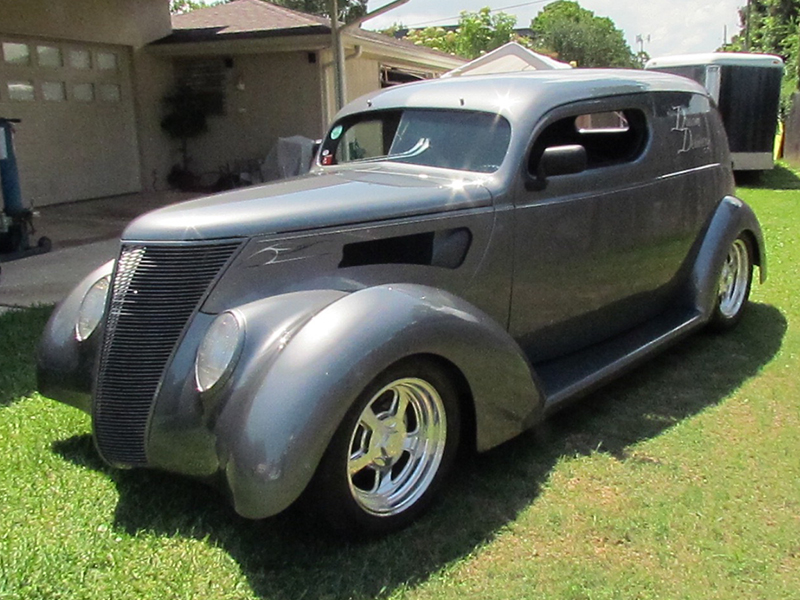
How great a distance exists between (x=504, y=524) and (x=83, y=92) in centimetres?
1187

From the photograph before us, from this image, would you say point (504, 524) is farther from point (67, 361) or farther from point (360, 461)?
point (67, 361)

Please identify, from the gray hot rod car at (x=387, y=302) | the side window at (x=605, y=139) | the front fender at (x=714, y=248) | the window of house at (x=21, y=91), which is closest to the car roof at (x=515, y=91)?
the gray hot rod car at (x=387, y=302)

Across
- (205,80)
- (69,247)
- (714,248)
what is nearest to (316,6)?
(205,80)

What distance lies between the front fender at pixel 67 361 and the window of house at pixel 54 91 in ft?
31.6

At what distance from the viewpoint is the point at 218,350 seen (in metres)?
2.71

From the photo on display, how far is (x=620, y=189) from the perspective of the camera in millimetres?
4117

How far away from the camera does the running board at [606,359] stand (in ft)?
11.9

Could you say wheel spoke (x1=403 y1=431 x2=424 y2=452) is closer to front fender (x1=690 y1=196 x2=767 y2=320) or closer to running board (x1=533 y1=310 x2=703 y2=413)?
running board (x1=533 y1=310 x2=703 y2=413)

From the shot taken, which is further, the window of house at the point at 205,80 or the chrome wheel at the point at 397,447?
the window of house at the point at 205,80

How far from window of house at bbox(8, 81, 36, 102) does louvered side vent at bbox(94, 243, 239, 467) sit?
995cm

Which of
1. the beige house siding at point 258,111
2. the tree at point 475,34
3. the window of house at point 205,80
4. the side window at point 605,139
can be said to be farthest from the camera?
the tree at point 475,34

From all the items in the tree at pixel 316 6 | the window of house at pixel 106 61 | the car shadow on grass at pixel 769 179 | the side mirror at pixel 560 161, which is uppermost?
the tree at pixel 316 6

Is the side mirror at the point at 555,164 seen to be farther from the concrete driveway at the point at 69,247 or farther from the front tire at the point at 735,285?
the concrete driveway at the point at 69,247

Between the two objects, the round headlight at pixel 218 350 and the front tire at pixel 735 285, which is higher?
the round headlight at pixel 218 350
